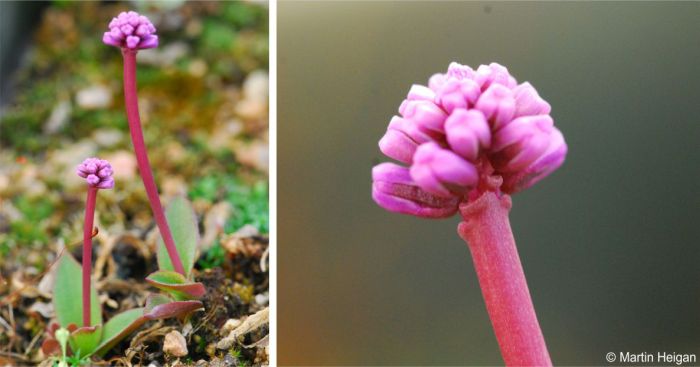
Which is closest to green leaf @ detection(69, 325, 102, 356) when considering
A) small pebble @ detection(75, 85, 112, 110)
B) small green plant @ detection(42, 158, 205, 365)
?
small green plant @ detection(42, 158, 205, 365)

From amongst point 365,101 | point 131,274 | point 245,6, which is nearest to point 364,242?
point 365,101

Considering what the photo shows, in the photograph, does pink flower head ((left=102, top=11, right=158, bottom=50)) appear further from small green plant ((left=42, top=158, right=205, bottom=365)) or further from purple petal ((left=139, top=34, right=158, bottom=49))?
small green plant ((left=42, top=158, right=205, bottom=365))

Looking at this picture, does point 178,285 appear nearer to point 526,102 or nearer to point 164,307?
point 164,307

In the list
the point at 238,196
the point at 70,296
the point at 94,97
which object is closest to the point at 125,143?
the point at 94,97

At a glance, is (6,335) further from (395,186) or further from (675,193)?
(675,193)

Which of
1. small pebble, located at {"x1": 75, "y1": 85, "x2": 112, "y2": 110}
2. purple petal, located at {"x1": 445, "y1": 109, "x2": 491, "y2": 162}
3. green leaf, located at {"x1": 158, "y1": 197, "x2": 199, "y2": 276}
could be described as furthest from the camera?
small pebble, located at {"x1": 75, "y1": 85, "x2": 112, "y2": 110}
